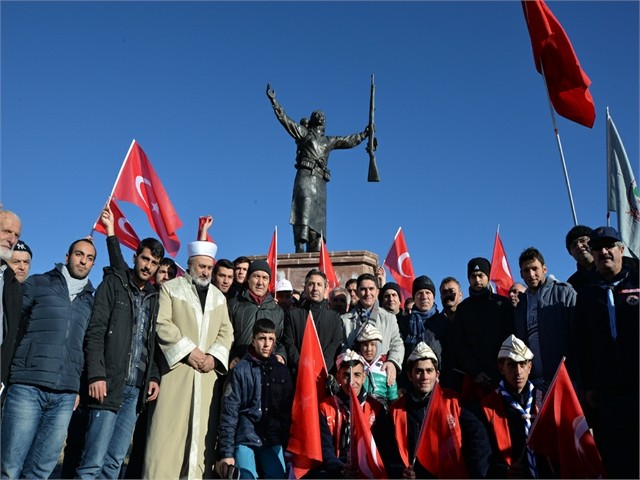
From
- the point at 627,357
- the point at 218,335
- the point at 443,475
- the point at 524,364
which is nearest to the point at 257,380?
the point at 218,335

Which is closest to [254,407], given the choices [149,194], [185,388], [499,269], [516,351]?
[185,388]

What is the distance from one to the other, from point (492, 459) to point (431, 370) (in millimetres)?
772

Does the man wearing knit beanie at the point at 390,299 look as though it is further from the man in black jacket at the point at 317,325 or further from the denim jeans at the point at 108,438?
the denim jeans at the point at 108,438

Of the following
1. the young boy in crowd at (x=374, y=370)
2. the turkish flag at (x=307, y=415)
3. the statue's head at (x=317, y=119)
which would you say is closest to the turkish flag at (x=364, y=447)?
the turkish flag at (x=307, y=415)

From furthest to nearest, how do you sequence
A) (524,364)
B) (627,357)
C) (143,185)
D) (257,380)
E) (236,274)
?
(143,185), (236,274), (257,380), (524,364), (627,357)

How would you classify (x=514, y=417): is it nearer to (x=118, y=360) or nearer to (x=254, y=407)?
(x=254, y=407)

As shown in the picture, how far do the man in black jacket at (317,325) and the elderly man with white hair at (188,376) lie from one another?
2.02 ft

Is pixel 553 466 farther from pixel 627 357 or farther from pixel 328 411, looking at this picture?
pixel 328 411

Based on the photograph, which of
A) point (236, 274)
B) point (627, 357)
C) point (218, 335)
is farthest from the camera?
point (236, 274)

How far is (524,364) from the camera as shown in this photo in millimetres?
4887

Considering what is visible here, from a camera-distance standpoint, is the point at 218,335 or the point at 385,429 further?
the point at 218,335

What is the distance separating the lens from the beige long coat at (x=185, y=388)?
527 cm

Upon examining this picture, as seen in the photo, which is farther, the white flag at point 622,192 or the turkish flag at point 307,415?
the white flag at point 622,192

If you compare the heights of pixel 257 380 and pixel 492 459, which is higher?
pixel 257 380
